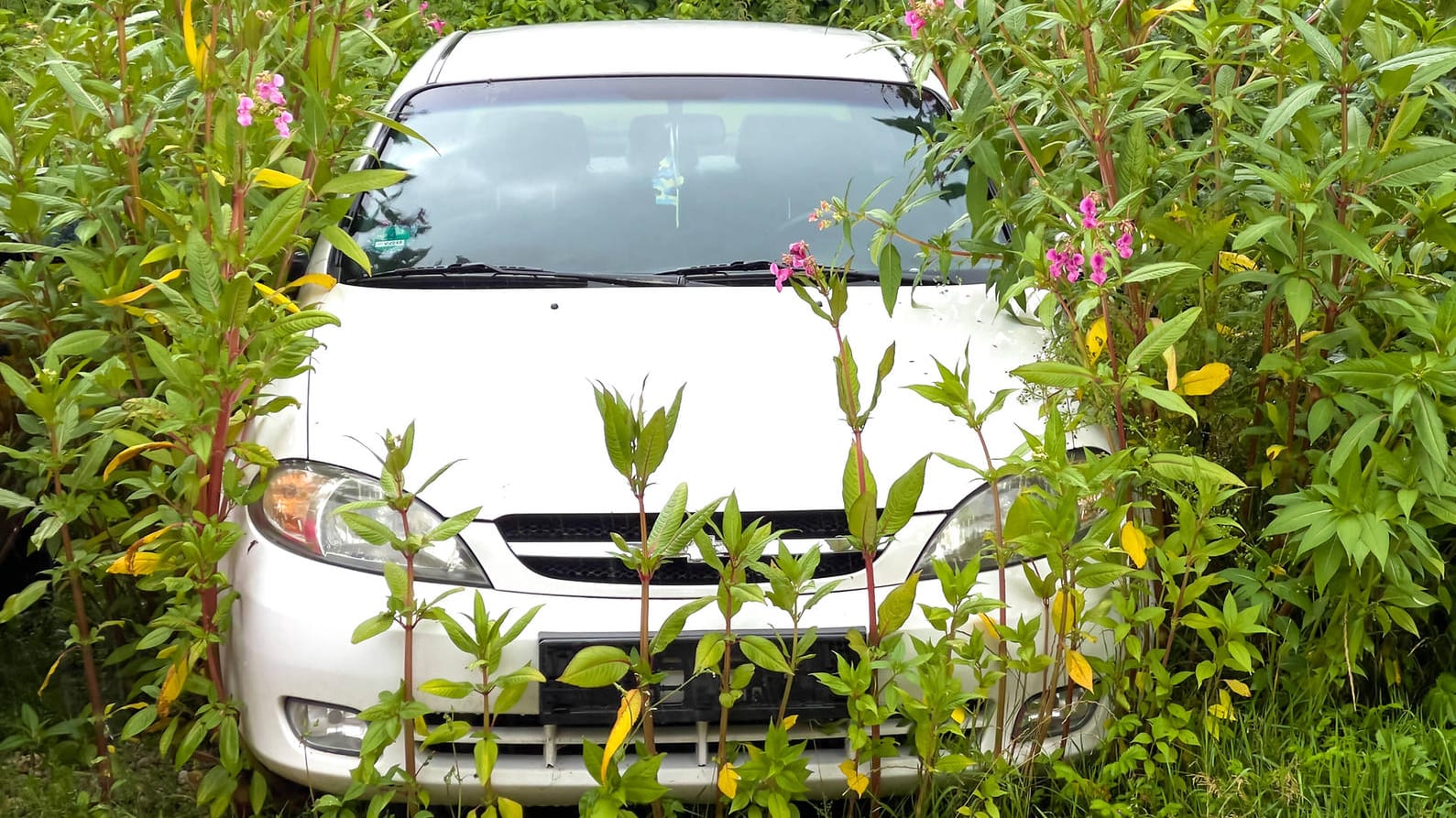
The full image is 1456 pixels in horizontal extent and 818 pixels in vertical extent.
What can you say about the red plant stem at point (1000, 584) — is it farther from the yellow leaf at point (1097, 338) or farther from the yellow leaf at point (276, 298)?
the yellow leaf at point (276, 298)

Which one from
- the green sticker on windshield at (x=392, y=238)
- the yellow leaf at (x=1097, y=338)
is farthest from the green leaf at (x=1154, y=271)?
the green sticker on windshield at (x=392, y=238)

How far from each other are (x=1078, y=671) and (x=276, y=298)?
1.46m

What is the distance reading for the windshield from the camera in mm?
3076

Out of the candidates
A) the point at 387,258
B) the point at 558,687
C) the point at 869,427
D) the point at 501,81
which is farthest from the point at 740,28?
the point at 558,687

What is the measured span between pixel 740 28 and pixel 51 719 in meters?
2.63

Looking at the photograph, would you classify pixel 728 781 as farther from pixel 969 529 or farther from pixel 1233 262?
pixel 1233 262

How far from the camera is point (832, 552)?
88.7 inches

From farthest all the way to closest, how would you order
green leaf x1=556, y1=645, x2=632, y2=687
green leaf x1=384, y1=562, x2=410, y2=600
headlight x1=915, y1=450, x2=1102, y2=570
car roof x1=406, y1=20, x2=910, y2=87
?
car roof x1=406, y1=20, x2=910, y2=87 < headlight x1=915, y1=450, x2=1102, y2=570 < green leaf x1=384, y1=562, x2=410, y2=600 < green leaf x1=556, y1=645, x2=632, y2=687

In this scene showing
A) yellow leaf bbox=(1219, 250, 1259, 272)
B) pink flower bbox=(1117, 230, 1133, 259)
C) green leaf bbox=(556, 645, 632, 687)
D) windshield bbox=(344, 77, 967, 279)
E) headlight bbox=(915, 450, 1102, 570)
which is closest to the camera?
green leaf bbox=(556, 645, 632, 687)

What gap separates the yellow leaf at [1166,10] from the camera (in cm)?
240

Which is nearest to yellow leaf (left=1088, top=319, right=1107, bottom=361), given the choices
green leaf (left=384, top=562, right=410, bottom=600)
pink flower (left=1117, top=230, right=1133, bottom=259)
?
pink flower (left=1117, top=230, right=1133, bottom=259)

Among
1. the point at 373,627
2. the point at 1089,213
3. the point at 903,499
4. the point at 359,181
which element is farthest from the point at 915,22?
the point at 373,627

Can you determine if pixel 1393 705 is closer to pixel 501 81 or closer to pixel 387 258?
pixel 387 258

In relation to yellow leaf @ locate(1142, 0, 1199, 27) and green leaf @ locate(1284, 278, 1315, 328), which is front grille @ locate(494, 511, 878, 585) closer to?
green leaf @ locate(1284, 278, 1315, 328)
